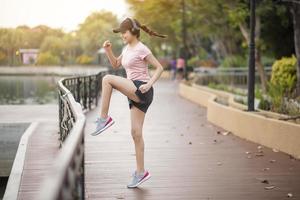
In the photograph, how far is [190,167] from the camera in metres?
8.34

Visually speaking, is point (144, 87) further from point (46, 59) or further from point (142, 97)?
point (46, 59)

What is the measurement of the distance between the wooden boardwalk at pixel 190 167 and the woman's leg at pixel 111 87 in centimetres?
101

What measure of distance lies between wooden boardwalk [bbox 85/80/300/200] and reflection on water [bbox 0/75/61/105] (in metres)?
6.46

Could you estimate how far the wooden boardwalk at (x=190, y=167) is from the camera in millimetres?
6648

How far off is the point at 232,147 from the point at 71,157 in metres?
7.35

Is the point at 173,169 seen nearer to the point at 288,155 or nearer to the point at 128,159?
the point at 128,159

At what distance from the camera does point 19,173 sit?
25.4 ft

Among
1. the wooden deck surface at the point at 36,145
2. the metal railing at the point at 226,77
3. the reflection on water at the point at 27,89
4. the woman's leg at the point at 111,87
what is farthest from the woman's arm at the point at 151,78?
the metal railing at the point at 226,77

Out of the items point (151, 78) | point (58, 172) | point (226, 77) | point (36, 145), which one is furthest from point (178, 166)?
point (226, 77)

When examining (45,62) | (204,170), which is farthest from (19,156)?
(45,62)

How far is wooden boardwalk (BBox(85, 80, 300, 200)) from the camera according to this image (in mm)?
6648

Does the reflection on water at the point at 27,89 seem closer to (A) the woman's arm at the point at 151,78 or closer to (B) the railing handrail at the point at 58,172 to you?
(A) the woman's arm at the point at 151,78

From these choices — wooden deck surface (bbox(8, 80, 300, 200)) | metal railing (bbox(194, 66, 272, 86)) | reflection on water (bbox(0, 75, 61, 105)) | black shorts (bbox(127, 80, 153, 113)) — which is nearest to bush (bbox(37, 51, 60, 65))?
reflection on water (bbox(0, 75, 61, 105))

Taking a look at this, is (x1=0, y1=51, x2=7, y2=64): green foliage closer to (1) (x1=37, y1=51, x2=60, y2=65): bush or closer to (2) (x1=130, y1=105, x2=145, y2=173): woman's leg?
(1) (x1=37, y1=51, x2=60, y2=65): bush
